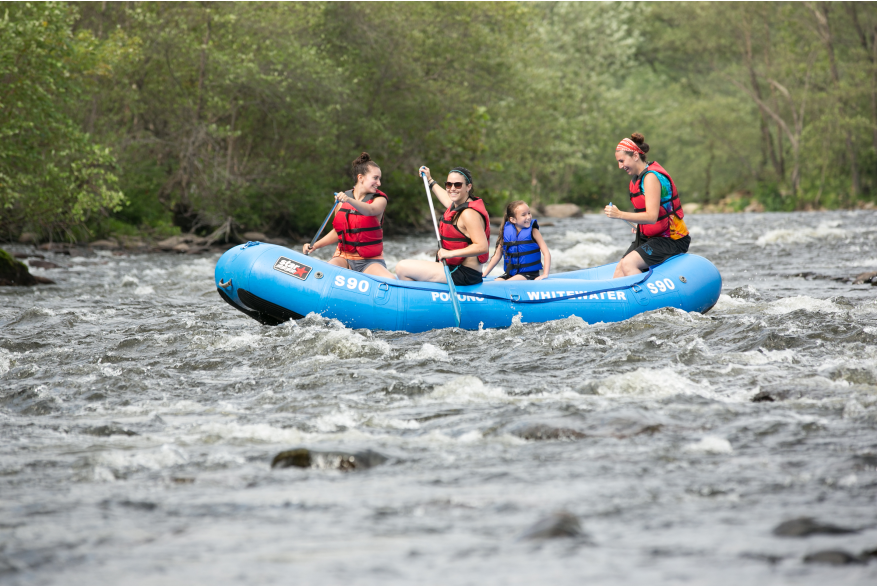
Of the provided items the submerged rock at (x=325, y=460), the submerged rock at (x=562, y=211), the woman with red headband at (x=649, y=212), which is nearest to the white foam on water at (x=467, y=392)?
the submerged rock at (x=325, y=460)

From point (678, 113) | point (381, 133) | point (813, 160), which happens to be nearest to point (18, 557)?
point (381, 133)

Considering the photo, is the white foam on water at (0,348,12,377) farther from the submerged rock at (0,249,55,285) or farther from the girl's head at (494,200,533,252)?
the submerged rock at (0,249,55,285)

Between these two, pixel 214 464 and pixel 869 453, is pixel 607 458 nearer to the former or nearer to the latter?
pixel 869 453

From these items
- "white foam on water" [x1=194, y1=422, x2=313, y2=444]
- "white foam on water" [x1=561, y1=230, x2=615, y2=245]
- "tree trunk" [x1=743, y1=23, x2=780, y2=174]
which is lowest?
"white foam on water" [x1=561, y1=230, x2=615, y2=245]

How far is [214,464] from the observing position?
3805 mm

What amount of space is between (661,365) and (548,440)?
1767 mm

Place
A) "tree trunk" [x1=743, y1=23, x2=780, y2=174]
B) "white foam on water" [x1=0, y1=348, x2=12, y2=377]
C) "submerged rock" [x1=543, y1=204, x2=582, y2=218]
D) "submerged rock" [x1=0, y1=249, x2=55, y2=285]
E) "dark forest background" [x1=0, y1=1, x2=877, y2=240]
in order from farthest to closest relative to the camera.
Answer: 1. "tree trunk" [x1=743, y1=23, x2=780, y2=174]
2. "submerged rock" [x1=543, y1=204, x2=582, y2=218]
3. "dark forest background" [x1=0, y1=1, x2=877, y2=240]
4. "submerged rock" [x1=0, y1=249, x2=55, y2=285]
5. "white foam on water" [x1=0, y1=348, x2=12, y2=377]

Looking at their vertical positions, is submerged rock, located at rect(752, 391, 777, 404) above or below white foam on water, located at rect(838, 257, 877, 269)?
above

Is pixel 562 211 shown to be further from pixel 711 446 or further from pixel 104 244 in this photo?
pixel 711 446

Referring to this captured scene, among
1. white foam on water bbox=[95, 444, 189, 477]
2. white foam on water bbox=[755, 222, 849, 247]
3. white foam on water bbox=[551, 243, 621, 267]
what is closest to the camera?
white foam on water bbox=[95, 444, 189, 477]

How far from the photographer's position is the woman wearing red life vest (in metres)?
7.22

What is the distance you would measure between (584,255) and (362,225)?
7.87m

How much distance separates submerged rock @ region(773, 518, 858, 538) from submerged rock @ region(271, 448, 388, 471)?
164 centimetres

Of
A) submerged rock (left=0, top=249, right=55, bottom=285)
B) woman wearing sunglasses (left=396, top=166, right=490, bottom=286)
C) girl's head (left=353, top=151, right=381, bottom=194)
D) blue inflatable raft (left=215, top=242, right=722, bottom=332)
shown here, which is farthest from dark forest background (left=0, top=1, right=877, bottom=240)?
woman wearing sunglasses (left=396, top=166, right=490, bottom=286)
